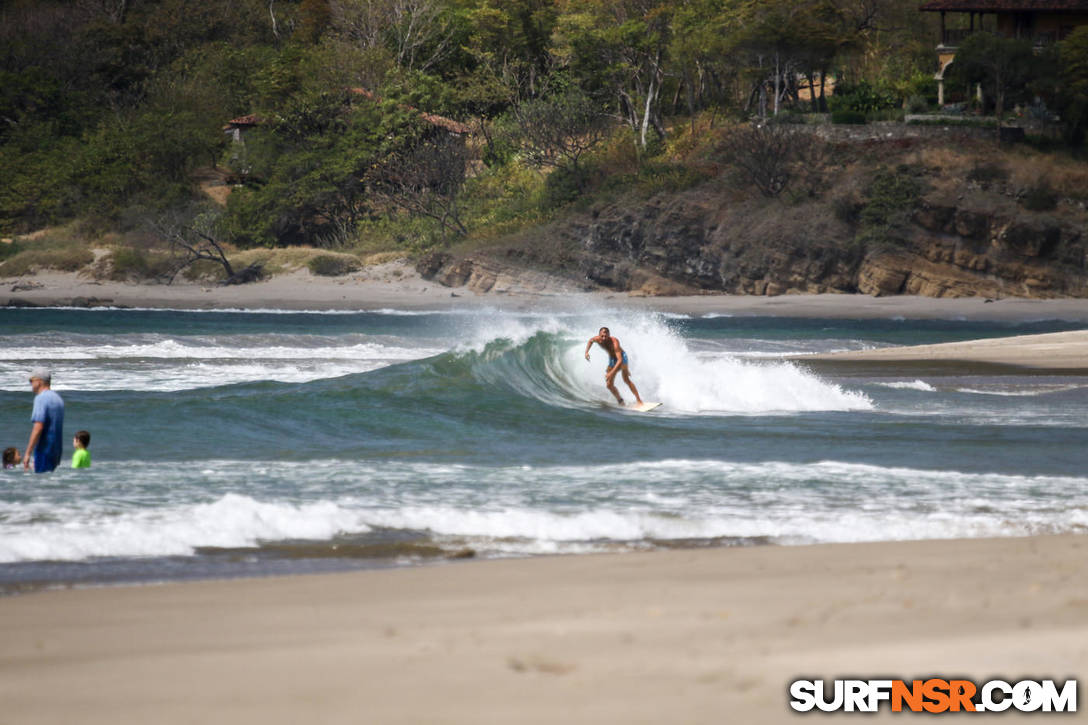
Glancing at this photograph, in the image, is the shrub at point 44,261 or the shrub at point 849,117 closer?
the shrub at point 849,117

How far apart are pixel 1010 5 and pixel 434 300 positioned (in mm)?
28060

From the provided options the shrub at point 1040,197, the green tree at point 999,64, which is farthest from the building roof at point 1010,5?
the shrub at point 1040,197

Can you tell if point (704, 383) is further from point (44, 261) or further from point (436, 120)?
point (44, 261)

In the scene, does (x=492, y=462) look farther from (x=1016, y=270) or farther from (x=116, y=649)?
(x=1016, y=270)

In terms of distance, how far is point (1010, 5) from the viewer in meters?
48.5

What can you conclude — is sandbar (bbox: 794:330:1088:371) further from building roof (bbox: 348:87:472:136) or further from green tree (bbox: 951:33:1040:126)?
building roof (bbox: 348:87:472:136)

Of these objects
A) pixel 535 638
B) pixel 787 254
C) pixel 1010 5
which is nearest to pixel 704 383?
pixel 535 638

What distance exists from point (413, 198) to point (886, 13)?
87.3 ft

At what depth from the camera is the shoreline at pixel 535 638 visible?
3854 mm

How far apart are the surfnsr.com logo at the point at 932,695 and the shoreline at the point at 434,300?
35.6 metres

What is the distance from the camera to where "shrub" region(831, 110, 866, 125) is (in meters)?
46.9

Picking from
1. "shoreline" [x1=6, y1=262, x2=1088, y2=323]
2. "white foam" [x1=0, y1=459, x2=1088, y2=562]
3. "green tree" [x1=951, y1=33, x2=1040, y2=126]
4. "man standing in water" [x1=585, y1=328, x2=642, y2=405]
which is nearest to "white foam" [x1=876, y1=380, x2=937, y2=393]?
"man standing in water" [x1=585, y1=328, x2=642, y2=405]

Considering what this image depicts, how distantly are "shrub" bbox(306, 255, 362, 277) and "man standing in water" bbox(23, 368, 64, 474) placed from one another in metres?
36.8

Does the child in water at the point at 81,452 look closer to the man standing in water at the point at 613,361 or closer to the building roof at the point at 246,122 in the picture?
the man standing in water at the point at 613,361
